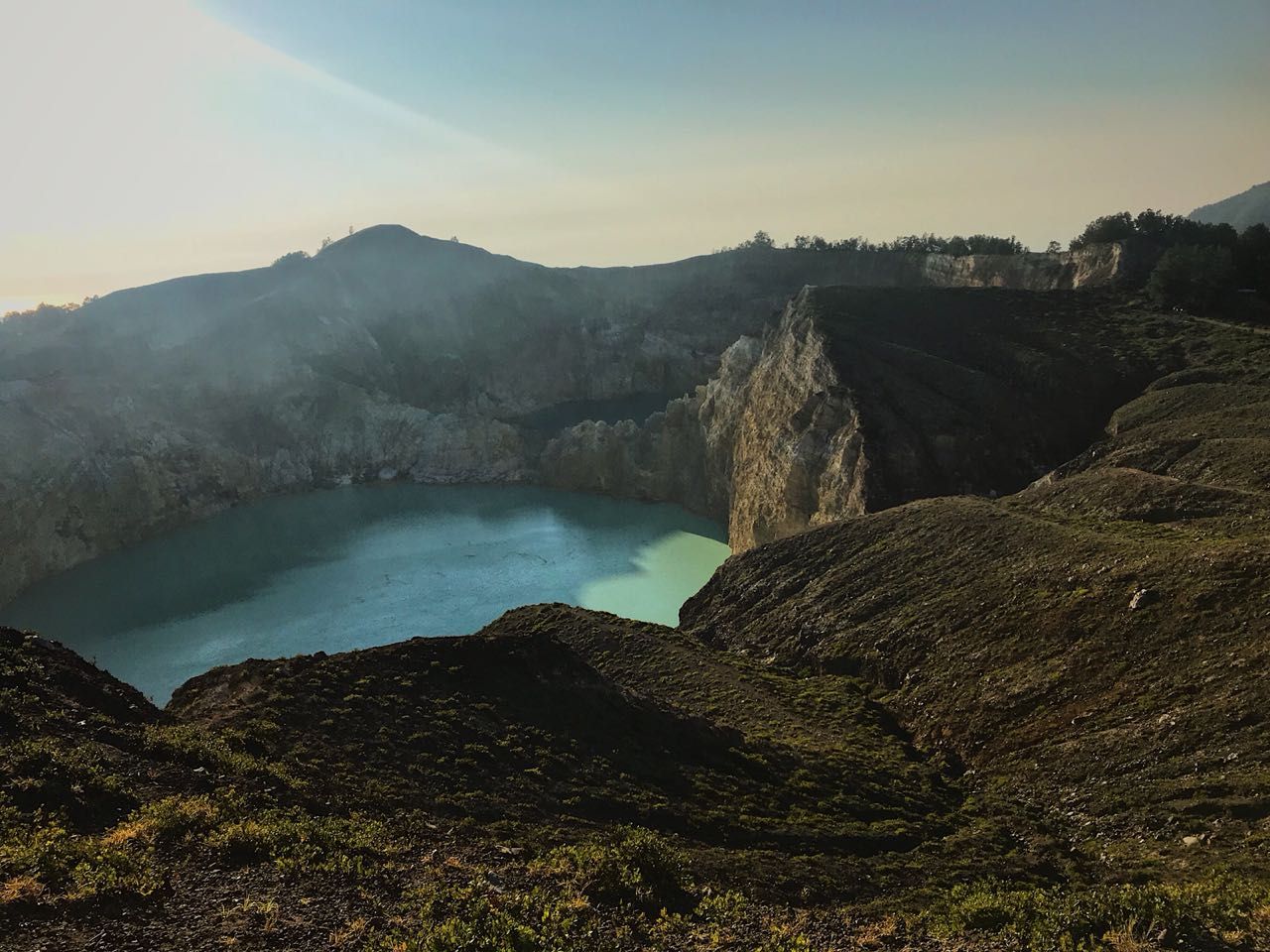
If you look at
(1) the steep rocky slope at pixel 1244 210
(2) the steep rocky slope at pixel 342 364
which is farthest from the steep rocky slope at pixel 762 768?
(1) the steep rocky slope at pixel 1244 210

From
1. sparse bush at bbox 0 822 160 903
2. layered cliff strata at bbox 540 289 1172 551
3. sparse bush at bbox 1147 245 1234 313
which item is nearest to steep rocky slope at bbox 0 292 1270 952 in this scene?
sparse bush at bbox 0 822 160 903

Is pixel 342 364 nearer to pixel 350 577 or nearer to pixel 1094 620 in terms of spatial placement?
pixel 350 577

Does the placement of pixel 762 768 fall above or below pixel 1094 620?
below

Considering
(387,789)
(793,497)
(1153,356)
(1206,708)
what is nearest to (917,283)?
(1153,356)

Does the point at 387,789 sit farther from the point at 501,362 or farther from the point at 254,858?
the point at 501,362

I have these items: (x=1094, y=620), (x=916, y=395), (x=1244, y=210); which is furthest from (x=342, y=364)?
(x=1244, y=210)

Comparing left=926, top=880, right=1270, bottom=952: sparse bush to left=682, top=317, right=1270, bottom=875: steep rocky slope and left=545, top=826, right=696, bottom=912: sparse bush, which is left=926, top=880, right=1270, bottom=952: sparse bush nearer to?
left=682, top=317, right=1270, bottom=875: steep rocky slope
